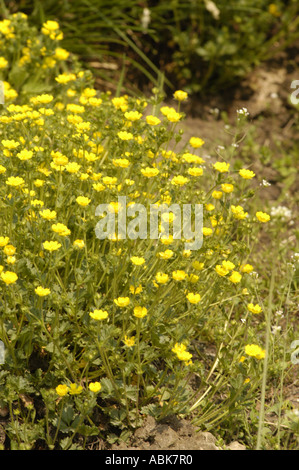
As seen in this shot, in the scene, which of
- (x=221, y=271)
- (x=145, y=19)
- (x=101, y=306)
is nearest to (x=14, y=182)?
(x=101, y=306)

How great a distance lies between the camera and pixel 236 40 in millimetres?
4754

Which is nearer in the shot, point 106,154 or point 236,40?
point 106,154

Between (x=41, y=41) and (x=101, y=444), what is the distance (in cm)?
273

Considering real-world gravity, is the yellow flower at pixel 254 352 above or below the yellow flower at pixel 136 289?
below

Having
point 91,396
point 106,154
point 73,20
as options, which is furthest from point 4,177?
point 73,20

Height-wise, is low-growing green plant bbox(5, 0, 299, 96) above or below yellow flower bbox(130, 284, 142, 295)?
above

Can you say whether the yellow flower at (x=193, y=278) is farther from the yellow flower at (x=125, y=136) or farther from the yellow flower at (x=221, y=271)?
the yellow flower at (x=125, y=136)

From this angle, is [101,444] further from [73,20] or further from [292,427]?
[73,20]

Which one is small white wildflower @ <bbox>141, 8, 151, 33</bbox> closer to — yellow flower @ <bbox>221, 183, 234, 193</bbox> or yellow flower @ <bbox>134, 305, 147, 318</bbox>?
yellow flower @ <bbox>221, 183, 234, 193</bbox>

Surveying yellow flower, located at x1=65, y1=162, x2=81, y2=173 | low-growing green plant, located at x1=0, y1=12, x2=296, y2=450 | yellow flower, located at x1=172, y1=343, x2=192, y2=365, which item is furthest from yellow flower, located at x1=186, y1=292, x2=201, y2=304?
yellow flower, located at x1=65, y1=162, x2=81, y2=173

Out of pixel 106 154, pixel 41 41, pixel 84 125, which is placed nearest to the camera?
pixel 84 125

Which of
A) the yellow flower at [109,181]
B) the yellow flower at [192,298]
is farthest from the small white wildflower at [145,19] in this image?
the yellow flower at [192,298]

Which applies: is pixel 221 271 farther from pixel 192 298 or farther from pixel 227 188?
pixel 227 188

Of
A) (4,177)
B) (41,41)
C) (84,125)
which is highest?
(41,41)
